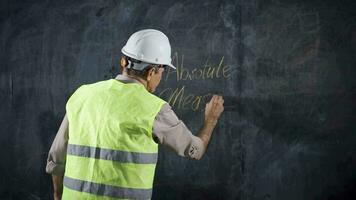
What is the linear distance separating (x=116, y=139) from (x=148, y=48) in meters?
0.58

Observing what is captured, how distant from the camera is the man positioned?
2.19 m

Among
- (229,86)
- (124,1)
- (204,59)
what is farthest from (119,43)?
(229,86)

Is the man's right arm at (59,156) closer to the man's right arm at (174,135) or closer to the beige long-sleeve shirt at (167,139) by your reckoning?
the beige long-sleeve shirt at (167,139)

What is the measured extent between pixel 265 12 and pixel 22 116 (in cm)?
233

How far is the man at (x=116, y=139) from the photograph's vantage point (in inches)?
86.0

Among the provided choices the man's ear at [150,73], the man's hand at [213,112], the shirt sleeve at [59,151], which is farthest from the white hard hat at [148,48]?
the shirt sleeve at [59,151]

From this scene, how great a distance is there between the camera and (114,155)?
218cm

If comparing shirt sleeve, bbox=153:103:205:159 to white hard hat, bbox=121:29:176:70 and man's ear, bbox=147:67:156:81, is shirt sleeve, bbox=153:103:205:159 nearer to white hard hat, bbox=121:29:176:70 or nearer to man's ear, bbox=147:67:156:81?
man's ear, bbox=147:67:156:81

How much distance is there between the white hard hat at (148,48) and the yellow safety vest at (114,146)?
0.25 metres

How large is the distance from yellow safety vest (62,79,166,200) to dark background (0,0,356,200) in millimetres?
1338

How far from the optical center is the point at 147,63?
2.44m

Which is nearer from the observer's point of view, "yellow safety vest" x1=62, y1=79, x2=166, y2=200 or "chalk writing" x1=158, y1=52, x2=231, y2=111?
"yellow safety vest" x1=62, y1=79, x2=166, y2=200

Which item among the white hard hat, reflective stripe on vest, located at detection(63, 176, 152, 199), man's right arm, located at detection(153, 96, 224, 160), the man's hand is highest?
the white hard hat

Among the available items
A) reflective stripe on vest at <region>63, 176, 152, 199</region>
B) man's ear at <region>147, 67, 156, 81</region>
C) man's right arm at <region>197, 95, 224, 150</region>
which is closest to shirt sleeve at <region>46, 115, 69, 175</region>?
reflective stripe on vest at <region>63, 176, 152, 199</region>
